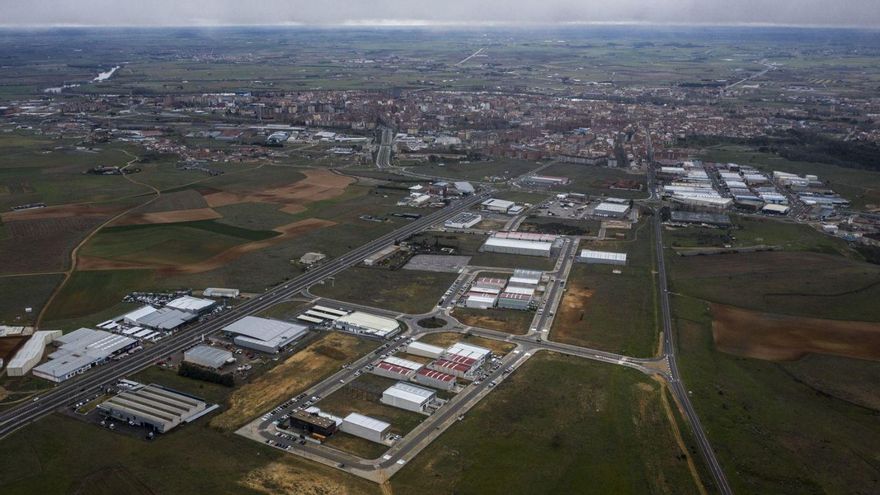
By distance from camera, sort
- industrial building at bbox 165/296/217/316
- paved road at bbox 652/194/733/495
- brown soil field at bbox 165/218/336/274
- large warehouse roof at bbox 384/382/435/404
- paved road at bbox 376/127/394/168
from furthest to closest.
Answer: paved road at bbox 376/127/394/168 < brown soil field at bbox 165/218/336/274 < industrial building at bbox 165/296/217/316 < large warehouse roof at bbox 384/382/435/404 < paved road at bbox 652/194/733/495

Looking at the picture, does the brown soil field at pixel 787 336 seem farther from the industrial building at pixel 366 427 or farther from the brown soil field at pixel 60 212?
the brown soil field at pixel 60 212

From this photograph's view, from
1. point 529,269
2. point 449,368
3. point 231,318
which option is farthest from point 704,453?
point 231,318

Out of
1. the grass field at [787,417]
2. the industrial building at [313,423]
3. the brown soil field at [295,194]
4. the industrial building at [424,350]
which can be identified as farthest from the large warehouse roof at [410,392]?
the brown soil field at [295,194]

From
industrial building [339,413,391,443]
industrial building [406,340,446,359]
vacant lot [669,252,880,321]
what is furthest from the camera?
vacant lot [669,252,880,321]

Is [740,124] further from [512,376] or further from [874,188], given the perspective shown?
[512,376]

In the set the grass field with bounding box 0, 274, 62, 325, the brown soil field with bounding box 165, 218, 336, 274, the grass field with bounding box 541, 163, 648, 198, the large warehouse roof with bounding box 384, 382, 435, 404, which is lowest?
the grass field with bounding box 541, 163, 648, 198

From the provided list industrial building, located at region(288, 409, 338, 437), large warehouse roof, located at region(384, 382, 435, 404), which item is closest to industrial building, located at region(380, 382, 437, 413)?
large warehouse roof, located at region(384, 382, 435, 404)

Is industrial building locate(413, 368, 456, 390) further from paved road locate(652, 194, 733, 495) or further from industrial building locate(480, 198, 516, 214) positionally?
industrial building locate(480, 198, 516, 214)
